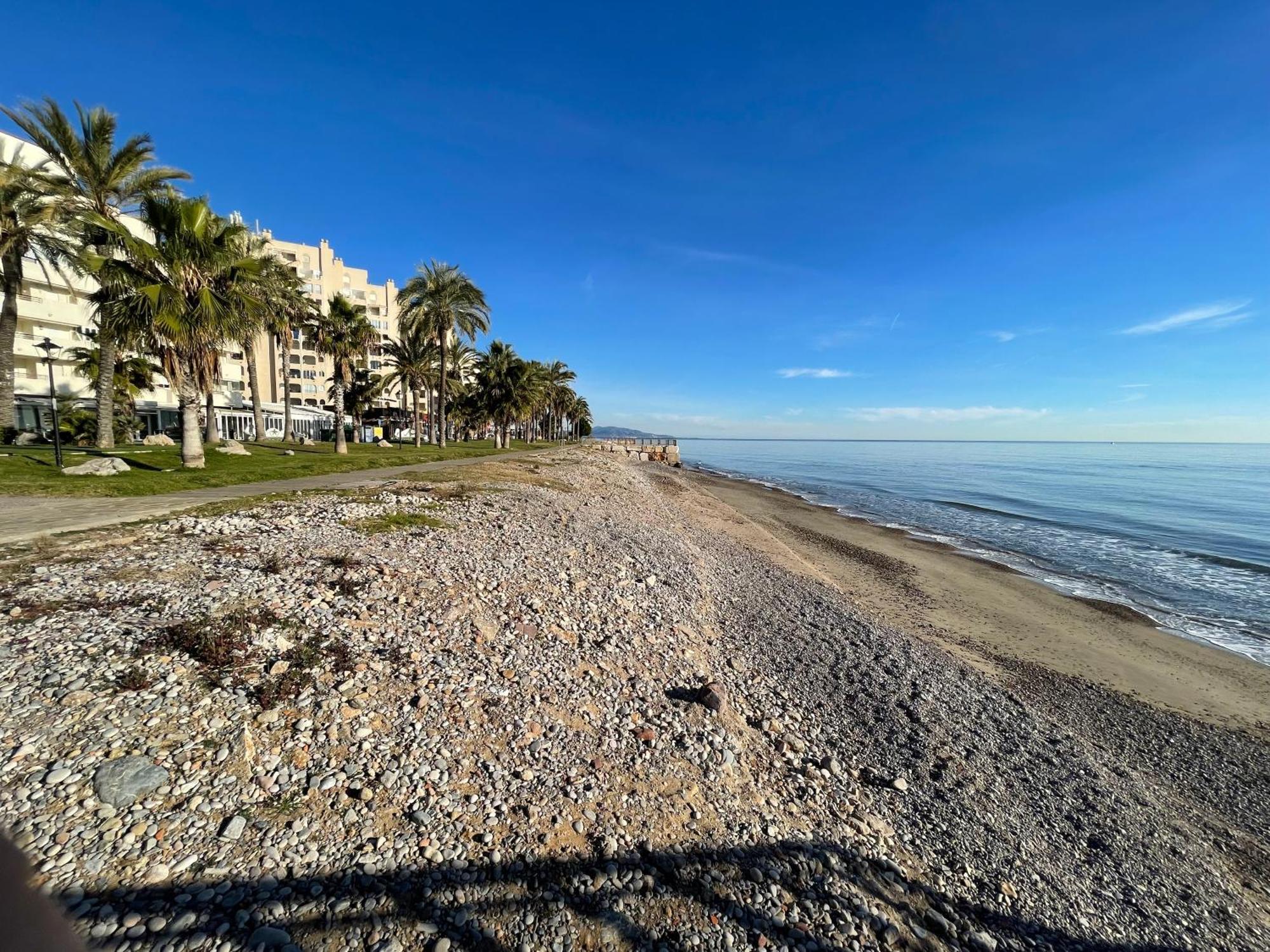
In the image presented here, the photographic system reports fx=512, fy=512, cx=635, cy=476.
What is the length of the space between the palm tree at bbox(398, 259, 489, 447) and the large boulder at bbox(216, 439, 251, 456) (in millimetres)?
13552

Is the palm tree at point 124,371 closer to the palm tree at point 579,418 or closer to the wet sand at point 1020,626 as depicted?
the wet sand at point 1020,626

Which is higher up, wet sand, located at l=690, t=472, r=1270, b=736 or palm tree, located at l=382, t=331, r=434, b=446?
palm tree, located at l=382, t=331, r=434, b=446

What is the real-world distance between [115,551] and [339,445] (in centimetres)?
2560

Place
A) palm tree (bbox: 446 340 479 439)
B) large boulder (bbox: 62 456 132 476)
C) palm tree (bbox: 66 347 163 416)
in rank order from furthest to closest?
palm tree (bbox: 446 340 479 439) < palm tree (bbox: 66 347 163 416) < large boulder (bbox: 62 456 132 476)

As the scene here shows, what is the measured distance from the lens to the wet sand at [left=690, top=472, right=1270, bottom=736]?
9719 millimetres

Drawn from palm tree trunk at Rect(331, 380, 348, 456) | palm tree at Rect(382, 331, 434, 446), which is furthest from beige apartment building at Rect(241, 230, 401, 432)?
palm tree trunk at Rect(331, 380, 348, 456)

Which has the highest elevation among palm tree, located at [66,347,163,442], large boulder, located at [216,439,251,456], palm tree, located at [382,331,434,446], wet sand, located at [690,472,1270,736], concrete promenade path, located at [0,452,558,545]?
palm tree, located at [382,331,434,446]

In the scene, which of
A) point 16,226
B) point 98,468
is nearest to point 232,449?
point 16,226

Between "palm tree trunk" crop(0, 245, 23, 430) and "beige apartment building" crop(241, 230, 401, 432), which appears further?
"beige apartment building" crop(241, 230, 401, 432)

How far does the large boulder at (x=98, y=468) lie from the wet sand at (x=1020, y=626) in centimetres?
1987

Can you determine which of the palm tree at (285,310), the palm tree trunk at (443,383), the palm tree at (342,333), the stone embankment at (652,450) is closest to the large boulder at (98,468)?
the palm tree at (285,310)

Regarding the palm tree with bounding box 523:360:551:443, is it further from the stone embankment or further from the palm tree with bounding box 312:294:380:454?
the palm tree with bounding box 312:294:380:454

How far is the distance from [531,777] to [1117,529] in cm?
3542

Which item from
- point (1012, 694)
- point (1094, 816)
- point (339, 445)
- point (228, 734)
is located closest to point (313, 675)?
point (228, 734)
